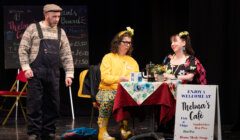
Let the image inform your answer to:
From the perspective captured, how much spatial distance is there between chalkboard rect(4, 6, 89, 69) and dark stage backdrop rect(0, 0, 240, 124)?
6.3 inches

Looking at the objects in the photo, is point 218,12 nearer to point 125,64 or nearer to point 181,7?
point 181,7

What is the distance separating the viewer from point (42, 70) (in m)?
6.14

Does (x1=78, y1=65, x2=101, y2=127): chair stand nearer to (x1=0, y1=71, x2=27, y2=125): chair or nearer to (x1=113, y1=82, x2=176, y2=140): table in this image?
(x1=113, y1=82, x2=176, y2=140): table

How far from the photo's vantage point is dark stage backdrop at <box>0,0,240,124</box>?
7828mm

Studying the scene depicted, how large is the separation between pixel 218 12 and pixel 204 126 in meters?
2.59

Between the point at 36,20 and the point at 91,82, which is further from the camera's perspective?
the point at 36,20

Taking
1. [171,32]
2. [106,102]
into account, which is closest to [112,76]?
[106,102]

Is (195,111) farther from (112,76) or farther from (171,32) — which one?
(171,32)

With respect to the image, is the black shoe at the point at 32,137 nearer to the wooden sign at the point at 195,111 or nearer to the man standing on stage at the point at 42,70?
the man standing on stage at the point at 42,70

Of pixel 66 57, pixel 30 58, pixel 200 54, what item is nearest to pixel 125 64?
pixel 66 57

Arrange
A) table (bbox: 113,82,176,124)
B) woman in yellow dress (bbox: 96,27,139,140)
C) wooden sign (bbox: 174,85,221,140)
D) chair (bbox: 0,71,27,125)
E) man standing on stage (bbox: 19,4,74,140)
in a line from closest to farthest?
wooden sign (bbox: 174,85,221,140) → table (bbox: 113,82,176,124) → man standing on stage (bbox: 19,4,74,140) → woman in yellow dress (bbox: 96,27,139,140) → chair (bbox: 0,71,27,125)

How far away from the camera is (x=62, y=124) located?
8117 mm

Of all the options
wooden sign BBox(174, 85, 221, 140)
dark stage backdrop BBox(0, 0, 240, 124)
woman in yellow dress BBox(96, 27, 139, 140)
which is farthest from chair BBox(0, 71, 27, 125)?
wooden sign BBox(174, 85, 221, 140)

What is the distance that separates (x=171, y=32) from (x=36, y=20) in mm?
2188
